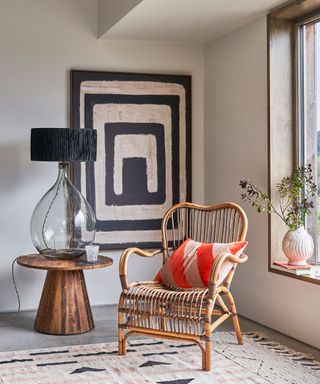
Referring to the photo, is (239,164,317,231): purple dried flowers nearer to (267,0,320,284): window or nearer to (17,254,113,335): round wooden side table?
(267,0,320,284): window

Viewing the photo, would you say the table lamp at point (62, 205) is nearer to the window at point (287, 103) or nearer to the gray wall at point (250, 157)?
the gray wall at point (250, 157)

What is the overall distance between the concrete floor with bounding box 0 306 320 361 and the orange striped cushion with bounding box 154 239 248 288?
Result: 57 centimetres

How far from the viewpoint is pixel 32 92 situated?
188 inches

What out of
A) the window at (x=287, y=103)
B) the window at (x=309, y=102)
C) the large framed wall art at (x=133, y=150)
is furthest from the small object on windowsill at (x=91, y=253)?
the window at (x=309, y=102)

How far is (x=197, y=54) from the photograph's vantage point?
519cm

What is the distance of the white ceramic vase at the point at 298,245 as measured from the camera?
3834 mm

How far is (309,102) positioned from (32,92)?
2.04 m

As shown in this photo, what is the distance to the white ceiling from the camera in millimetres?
3965

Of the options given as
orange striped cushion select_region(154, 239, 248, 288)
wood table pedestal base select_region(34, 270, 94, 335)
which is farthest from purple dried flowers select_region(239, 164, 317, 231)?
wood table pedestal base select_region(34, 270, 94, 335)

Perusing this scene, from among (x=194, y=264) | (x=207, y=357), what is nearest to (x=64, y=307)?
(x=194, y=264)

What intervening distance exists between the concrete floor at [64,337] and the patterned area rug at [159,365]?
5.3 inches

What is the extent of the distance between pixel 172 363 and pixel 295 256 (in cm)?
102

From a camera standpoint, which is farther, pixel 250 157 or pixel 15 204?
pixel 15 204

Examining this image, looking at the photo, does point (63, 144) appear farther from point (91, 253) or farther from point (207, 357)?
point (207, 357)
